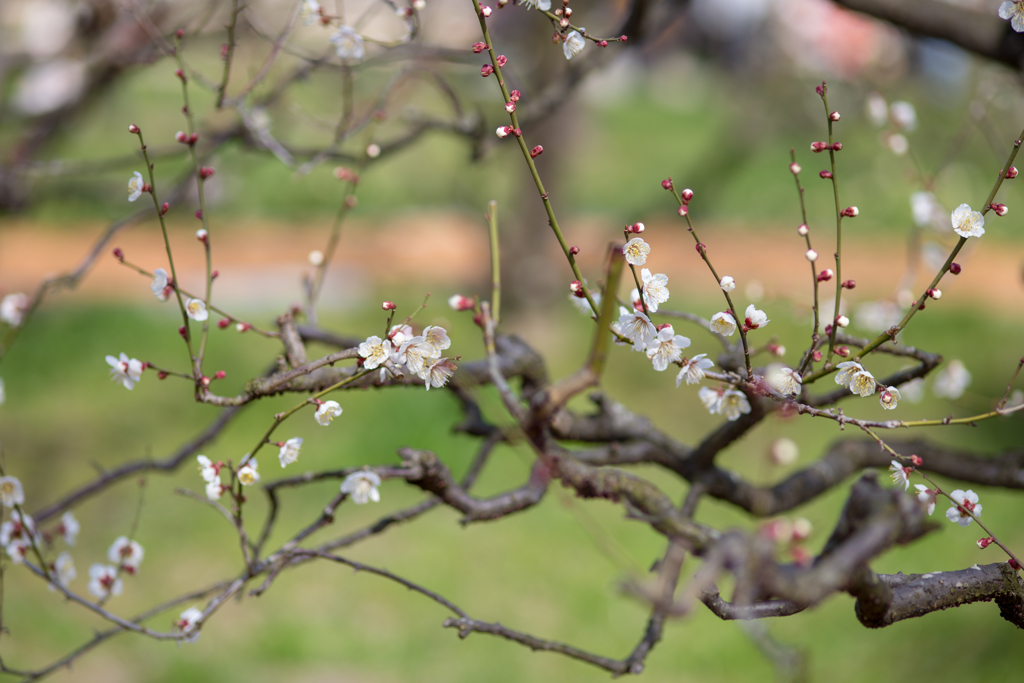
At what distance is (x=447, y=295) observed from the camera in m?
6.12

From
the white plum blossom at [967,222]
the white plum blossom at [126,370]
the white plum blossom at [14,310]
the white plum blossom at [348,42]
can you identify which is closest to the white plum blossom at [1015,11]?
the white plum blossom at [967,222]

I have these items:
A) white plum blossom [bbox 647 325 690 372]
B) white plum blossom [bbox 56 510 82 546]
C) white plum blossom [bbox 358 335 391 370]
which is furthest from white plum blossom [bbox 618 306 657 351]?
white plum blossom [bbox 56 510 82 546]

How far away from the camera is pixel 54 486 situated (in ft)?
14.0

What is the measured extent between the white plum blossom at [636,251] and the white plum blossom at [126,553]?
1318 millimetres

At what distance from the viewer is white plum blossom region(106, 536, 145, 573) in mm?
1811

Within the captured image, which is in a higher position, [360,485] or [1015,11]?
[1015,11]

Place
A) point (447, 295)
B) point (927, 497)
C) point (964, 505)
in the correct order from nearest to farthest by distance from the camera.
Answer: point (927, 497) → point (964, 505) → point (447, 295)

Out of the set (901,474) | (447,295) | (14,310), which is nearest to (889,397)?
(901,474)

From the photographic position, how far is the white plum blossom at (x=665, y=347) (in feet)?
3.64

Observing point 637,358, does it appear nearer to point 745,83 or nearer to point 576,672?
point 576,672

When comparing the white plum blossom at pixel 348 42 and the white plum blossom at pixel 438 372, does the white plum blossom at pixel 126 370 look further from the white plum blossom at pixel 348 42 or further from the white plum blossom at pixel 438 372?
the white plum blossom at pixel 348 42

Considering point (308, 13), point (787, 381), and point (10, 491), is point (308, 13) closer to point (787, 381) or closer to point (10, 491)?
point (10, 491)

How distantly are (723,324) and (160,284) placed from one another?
872 millimetres

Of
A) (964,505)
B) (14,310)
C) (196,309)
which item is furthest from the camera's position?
(14,310)
